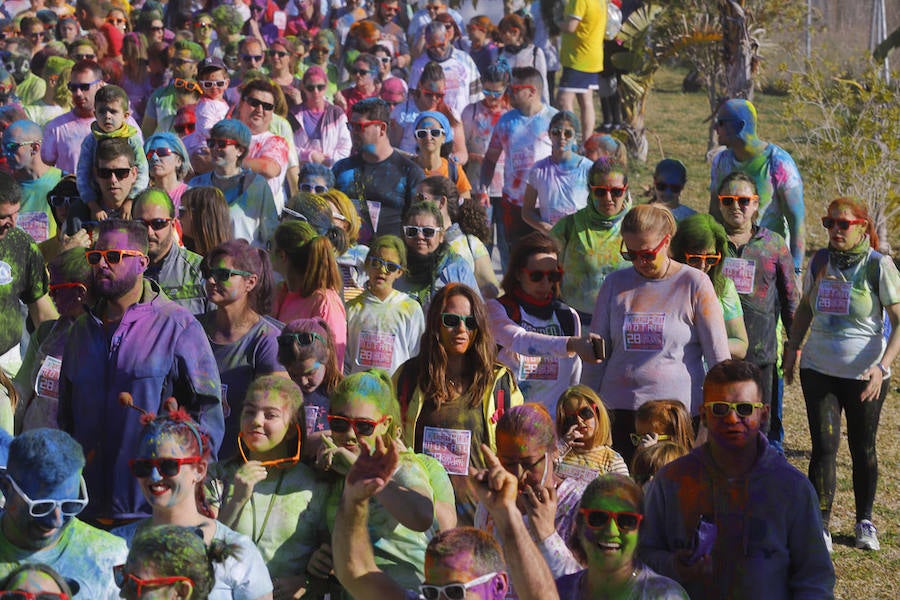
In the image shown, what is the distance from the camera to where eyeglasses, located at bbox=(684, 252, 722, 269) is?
690 cm

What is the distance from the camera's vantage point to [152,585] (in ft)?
11.8

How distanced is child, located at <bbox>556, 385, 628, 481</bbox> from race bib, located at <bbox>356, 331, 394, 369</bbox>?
4.02 ft

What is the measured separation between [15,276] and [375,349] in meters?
1.61

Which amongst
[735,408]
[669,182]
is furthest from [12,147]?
[735,408]

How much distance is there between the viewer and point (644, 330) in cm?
635

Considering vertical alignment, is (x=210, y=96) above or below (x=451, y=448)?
above

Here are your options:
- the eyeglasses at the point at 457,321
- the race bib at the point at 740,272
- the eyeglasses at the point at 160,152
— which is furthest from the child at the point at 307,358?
the eyeglasses at the point at 160,152

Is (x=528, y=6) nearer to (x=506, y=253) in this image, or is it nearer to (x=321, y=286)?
(x=506, y=253)

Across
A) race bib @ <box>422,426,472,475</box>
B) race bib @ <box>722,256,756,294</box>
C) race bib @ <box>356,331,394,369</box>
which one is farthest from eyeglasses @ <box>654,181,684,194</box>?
race bib @ <box>422,426,472,475</box>

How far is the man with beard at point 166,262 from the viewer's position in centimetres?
641

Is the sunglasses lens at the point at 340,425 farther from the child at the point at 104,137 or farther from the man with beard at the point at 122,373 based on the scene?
the child at the point at 104,137

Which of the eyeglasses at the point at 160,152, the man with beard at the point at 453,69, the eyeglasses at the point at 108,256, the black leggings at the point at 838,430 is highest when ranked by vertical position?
the man with beard at the point at 453,69

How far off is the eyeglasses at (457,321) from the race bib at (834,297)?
2.37m

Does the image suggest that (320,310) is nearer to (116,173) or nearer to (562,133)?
(116,173)
